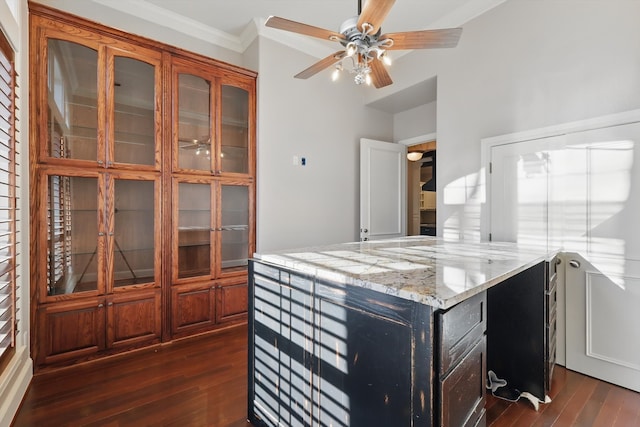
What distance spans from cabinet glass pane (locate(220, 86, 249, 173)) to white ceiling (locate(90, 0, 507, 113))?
0.75m

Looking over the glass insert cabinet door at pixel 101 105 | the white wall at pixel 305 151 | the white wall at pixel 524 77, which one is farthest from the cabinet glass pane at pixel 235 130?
the white wall at pixel 524 77

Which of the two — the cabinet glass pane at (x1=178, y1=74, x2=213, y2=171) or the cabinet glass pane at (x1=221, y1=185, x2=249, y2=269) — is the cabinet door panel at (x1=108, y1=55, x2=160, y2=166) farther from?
the cabinet glass pane at (x1=221, y1=185, x2=249, y2=269)

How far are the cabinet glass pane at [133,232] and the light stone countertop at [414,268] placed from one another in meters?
1.60

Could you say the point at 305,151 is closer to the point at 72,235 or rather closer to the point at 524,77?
the point at 524,77

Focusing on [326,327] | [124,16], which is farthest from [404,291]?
[124,16]

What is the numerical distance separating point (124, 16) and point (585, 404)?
4.95 metres

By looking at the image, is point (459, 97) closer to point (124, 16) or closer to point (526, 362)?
point (526, 362)

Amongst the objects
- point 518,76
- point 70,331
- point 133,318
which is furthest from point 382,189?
point 70,331

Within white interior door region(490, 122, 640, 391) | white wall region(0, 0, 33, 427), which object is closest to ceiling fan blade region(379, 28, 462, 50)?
white interior door region(490, 122, 640, 391)

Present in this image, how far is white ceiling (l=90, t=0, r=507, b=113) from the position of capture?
3016mm

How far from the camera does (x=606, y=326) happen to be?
231cm

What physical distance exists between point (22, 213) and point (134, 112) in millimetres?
1172

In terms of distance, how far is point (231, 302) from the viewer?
3.27 m

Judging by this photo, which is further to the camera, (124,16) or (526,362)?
(124,16)
